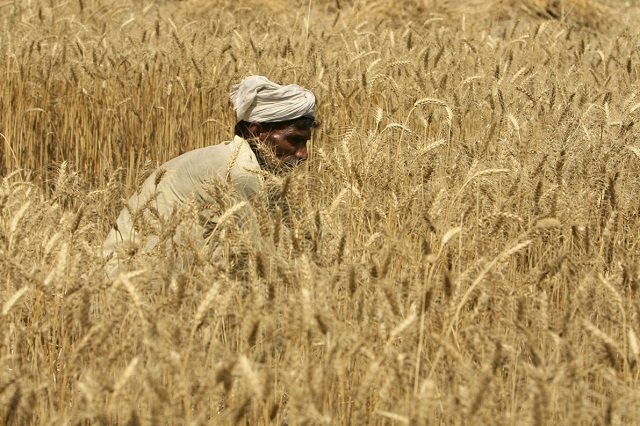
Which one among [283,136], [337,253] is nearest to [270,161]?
[283,136]

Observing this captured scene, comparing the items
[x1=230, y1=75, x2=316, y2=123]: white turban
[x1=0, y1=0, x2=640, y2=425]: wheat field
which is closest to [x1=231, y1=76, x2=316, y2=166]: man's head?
[x1=230, y1=75, x2=316, y2=123]: white turban

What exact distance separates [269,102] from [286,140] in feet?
0.42

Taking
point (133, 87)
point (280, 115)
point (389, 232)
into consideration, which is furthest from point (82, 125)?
point (389, 232)

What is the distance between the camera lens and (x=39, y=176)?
415cm

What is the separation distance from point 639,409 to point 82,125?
3.30 metres

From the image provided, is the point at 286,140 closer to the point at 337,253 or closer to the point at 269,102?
the point at 269,102

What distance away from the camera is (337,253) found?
2.14 meters

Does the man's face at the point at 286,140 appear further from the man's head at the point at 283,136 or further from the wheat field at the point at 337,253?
the wheat field at the point at 337,253

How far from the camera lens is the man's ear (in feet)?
10.6

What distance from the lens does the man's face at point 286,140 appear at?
320 centimetres

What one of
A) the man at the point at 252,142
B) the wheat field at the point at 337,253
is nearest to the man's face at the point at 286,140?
the man at the point at 252,142

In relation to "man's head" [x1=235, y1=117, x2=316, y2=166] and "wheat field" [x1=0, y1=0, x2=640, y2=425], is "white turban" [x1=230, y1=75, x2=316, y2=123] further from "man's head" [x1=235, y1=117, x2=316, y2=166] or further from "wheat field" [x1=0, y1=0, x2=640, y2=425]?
"wheat field" [x1=0, y1=0, x2=640, y2=425]

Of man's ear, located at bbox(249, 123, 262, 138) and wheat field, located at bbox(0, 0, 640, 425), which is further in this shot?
man's ear, located at bbox(249, 123, 262, 138)

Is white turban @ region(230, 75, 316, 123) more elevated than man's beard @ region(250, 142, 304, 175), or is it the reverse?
white turban @ region(230, 75, 316, 123)
